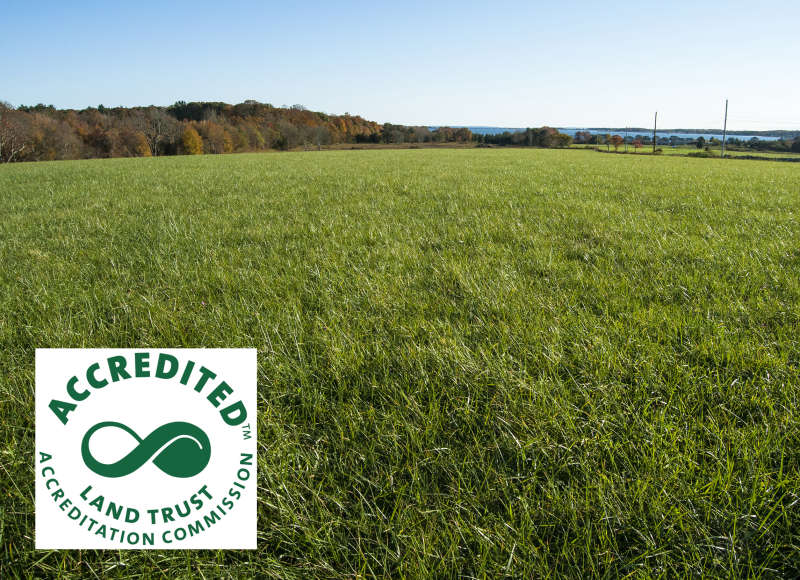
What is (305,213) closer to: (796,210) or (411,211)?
(411,211)

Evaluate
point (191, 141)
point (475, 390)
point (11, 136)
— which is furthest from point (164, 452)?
point (191, 141)

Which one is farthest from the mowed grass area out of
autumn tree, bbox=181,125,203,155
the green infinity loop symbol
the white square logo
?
autumn tree, bbox=181,125,203,155

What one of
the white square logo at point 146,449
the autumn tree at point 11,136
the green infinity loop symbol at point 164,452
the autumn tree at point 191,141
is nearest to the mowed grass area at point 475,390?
the white square logo at point 146,449

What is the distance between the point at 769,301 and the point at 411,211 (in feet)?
→ 17.4

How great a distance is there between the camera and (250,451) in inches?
64.6

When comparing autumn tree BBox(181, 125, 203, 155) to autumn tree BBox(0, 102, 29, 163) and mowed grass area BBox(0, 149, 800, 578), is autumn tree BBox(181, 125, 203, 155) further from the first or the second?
mowed grass area BBox(0, 149, 800, 578)

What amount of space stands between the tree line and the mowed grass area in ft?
285

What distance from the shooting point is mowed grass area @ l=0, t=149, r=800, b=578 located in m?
1.32

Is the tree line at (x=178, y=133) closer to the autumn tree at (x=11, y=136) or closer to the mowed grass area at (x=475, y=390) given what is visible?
the autumn tree at (x=11, y=136)

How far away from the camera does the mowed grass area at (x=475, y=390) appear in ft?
4.33

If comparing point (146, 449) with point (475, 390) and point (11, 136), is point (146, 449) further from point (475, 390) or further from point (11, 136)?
point (11, 136)

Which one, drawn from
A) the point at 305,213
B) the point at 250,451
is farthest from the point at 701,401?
the point at 305,213

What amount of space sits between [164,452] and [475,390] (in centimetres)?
141

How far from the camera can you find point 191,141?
283 feet
